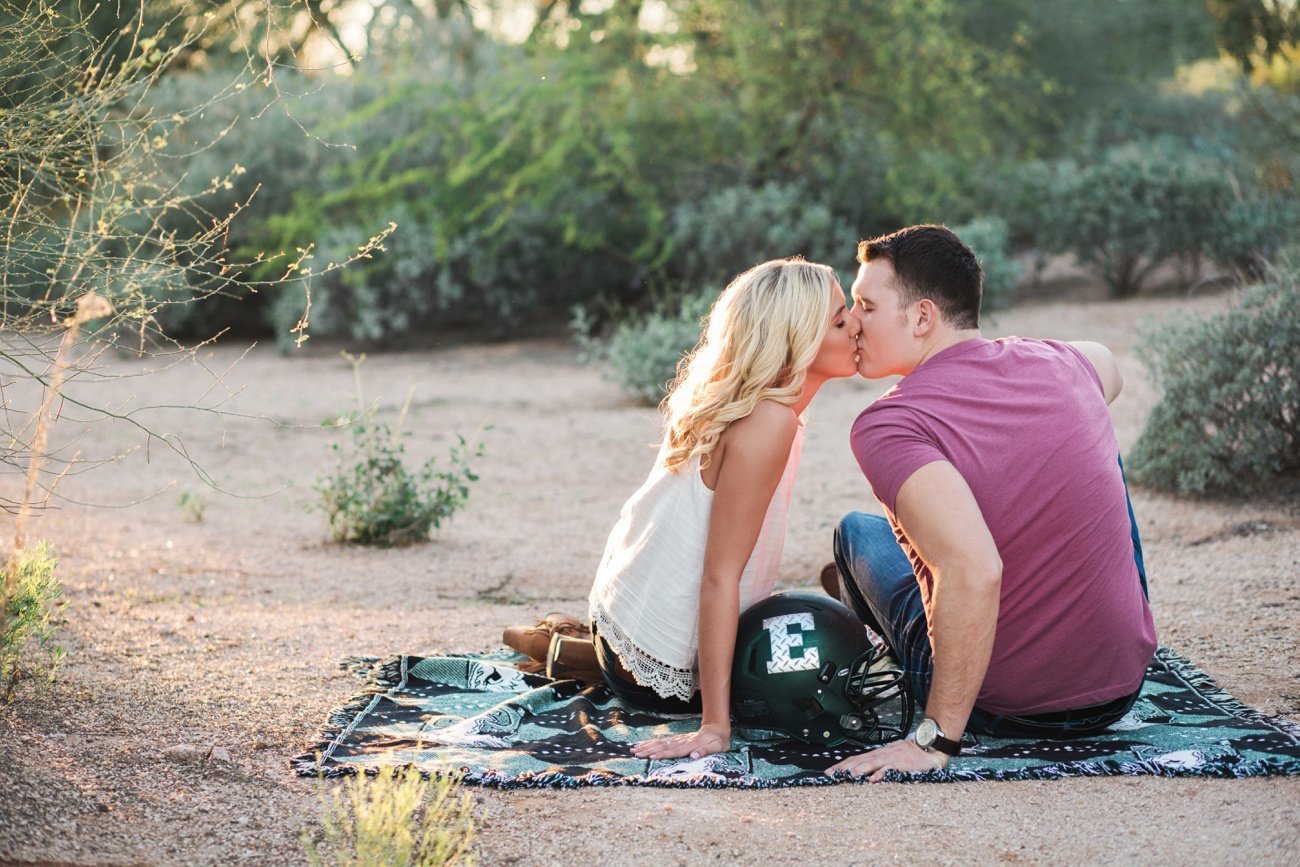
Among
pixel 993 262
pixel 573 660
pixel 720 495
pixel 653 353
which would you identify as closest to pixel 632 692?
pixel 573 660

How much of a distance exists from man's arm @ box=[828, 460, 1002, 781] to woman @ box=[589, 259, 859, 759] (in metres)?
0.49

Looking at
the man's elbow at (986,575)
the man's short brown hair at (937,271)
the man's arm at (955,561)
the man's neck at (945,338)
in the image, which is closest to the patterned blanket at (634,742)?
the man's arm at (955,561)

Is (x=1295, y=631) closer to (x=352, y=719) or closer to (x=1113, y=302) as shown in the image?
(x=352, y=719)

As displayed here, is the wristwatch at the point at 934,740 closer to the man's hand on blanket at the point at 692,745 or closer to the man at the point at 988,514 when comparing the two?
the man at the point at 988,514

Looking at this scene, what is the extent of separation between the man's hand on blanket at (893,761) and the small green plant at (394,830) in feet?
3.19

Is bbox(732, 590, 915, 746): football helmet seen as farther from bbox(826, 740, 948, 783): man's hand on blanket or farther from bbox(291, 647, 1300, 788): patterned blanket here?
bbox(826, 740, 948, 783): man's hand on blanket

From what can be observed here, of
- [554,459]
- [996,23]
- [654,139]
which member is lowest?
[554,459]

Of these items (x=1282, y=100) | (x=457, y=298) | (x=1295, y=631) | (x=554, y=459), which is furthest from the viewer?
(x=1282, y=100)

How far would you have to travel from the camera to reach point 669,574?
3723 millimetres

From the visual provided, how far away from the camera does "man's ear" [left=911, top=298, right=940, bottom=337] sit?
3512 millimetres

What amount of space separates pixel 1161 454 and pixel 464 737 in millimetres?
4964

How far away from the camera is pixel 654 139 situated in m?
14.6

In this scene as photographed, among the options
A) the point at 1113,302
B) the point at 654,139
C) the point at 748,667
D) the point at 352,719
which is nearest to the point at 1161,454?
the point at 748,667

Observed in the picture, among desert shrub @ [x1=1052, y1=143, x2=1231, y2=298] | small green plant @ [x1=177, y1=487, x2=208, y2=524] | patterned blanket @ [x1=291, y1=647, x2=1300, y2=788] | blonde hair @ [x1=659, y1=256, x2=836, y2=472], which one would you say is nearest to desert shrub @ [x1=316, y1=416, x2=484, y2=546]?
small green plant @ [x1=177, y1=487, x2=208, y2=524]
